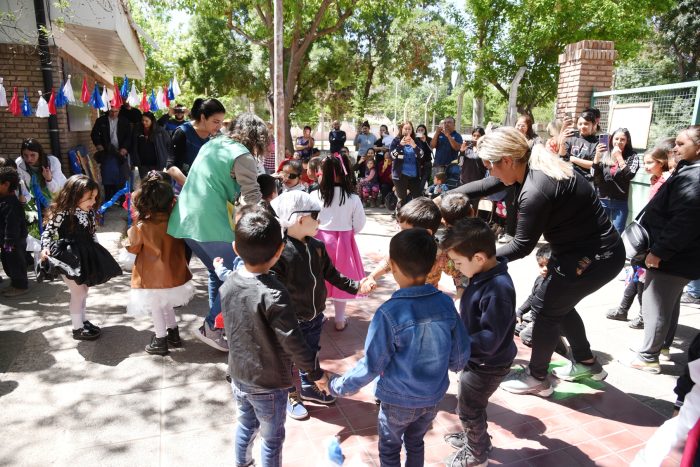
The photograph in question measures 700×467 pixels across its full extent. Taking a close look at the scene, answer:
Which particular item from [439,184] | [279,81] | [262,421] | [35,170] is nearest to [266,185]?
[262,421]

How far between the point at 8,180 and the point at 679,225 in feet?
18.9

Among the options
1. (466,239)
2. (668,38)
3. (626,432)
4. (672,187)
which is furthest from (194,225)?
(668,38)

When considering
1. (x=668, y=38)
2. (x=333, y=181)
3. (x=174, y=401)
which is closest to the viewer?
(x=174, y=401)

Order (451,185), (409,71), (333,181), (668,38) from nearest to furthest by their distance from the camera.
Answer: (333,181), (451,185), (409,71), (668,38)

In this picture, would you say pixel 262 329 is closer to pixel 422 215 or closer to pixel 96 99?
pixel 422 215

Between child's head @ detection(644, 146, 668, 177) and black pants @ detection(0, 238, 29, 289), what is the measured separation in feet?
21.0

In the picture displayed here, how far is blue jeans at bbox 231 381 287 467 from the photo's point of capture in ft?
7.42

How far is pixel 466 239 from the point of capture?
2.41 meters

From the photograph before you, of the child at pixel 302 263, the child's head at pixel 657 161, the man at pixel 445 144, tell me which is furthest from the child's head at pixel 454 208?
the man at pixel 445 144

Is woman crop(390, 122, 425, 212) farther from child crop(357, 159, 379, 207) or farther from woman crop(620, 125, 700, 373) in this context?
woman crop(620, 125, 700, 373)

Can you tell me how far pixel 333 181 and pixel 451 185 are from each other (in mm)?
5730

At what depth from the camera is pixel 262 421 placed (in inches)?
90.4

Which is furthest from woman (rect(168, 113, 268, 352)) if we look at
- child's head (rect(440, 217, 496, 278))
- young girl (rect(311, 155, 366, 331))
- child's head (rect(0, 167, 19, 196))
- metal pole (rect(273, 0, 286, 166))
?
metal pole (rect(273, 0, 286, 166))

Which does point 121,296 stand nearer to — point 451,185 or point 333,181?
point 333,181
